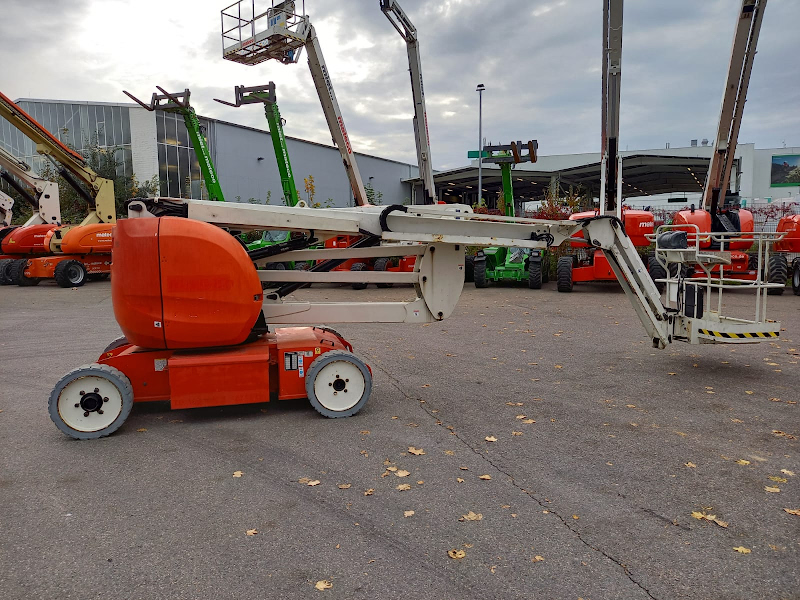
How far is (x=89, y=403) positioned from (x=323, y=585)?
3.14 meters

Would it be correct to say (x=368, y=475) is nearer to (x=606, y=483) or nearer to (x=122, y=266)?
(x=606, y=483)

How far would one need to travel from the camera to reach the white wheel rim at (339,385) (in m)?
5.50

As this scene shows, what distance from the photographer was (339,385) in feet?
18.2

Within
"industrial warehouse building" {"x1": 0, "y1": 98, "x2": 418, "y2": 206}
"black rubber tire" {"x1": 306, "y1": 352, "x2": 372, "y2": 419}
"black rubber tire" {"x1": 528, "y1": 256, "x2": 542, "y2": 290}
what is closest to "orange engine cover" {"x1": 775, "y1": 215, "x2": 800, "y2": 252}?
"black rubber tire" {"x1": 528, "y1": 256, "x2": 542, "y2": 290}

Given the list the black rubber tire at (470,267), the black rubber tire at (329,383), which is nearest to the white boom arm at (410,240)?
the black rubber tire at (329,383)

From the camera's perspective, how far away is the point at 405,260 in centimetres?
1702

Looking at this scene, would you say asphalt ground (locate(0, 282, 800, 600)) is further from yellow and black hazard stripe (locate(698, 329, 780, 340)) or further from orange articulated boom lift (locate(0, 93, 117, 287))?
orange articulated boom lift (locate(0, 93, 117, 287))

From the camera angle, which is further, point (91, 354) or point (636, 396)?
point (91, 354)

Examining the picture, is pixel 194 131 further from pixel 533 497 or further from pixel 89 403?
pixel 533 497

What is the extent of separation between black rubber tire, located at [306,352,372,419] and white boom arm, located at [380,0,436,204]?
31.5 ft

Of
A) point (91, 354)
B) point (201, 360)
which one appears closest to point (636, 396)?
point (201, 360)

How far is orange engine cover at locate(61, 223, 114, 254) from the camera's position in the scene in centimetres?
1886

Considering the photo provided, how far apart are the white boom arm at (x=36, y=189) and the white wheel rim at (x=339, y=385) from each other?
809 inches

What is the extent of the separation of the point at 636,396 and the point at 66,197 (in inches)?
1225
